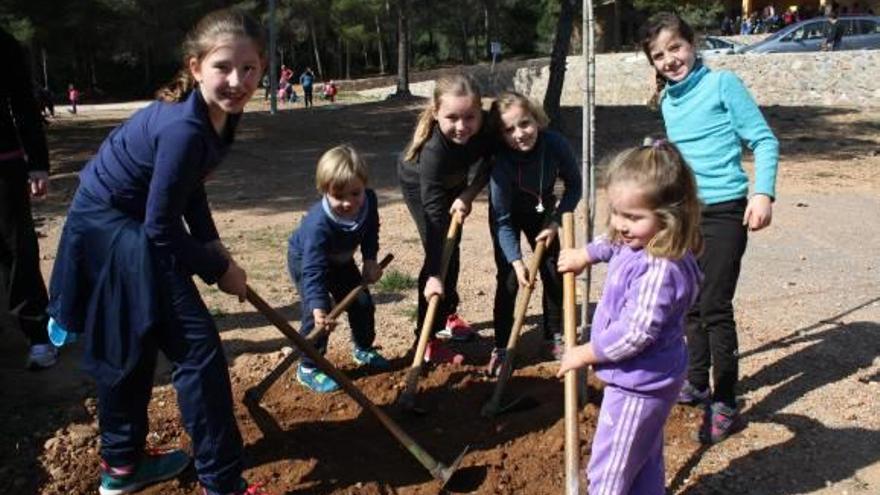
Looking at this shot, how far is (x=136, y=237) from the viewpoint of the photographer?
2.87m

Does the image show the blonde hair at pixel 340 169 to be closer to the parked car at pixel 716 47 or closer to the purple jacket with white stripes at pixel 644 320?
the purple jacket with white stripes at pixel 644 320

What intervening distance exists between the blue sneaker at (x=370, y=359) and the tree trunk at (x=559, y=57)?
959cm

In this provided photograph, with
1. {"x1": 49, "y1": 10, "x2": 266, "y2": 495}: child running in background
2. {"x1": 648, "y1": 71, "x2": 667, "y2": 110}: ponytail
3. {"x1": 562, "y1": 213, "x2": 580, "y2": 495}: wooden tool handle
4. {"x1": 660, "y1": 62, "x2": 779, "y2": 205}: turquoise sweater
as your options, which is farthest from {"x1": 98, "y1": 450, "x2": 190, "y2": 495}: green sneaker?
{"x1": 648, "y1": 71, "x2": 667, "y2": 110}: ponytail

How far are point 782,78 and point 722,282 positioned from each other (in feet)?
61.2

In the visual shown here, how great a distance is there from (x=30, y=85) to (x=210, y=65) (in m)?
2.03

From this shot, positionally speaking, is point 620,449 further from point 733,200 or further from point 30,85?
point 30,85

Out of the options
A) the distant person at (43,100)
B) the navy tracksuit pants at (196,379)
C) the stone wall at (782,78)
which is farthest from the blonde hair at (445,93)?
the stone wall at (782,78)

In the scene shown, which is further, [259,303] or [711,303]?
[711,303]

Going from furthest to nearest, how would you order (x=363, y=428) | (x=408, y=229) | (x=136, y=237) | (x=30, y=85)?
(x=408, y=229) → (x=30, y=85) → (x=363, y=428) → (x=136, y=237)

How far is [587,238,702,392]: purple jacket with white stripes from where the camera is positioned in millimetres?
2525

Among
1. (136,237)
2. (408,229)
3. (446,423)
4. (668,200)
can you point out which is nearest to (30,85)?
(136,237)

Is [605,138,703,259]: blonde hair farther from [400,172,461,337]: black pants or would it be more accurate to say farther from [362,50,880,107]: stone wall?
[362,50,880,107]: stone wall

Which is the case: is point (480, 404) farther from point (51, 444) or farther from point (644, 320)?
point (51, 444)

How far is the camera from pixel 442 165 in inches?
164
